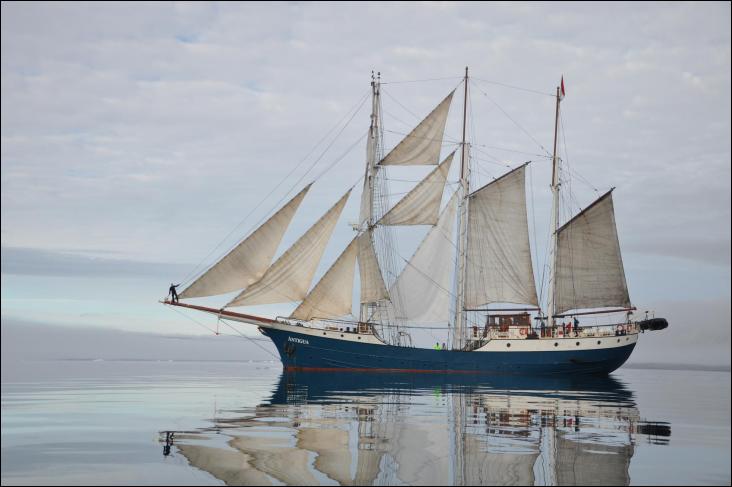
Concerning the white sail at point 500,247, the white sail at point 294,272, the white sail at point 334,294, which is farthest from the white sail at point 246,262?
the white sail at point 500,247

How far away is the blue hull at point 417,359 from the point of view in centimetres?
6178

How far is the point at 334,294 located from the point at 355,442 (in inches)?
1613

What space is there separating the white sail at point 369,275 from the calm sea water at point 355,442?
29.2 meters

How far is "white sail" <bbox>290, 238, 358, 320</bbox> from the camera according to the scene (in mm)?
59219

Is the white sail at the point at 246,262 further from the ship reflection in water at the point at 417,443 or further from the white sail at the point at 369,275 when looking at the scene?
the ship reflection in water at the point at 417,443

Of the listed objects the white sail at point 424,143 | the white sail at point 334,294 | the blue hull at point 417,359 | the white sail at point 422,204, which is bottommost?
the blue hull at point 417,359

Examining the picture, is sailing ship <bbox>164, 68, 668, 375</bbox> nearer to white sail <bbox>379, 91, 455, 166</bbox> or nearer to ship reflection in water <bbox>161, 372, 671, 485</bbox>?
white sail <bbox>379, 91, 455, 166</bbox>

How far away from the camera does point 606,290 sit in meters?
67.2

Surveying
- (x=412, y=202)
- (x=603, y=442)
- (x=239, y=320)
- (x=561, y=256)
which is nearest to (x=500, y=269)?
(x=561, y=256)

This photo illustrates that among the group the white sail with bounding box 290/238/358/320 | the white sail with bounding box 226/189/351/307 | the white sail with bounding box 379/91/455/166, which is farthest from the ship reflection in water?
the white sail with bounding box 379/91/455/166

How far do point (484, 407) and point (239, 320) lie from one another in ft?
115

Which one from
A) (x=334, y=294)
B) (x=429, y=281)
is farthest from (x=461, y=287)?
(x=334, y=294)

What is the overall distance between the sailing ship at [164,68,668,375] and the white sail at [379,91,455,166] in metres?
0.09

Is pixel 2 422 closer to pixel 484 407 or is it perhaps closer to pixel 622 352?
pixel 484 407
